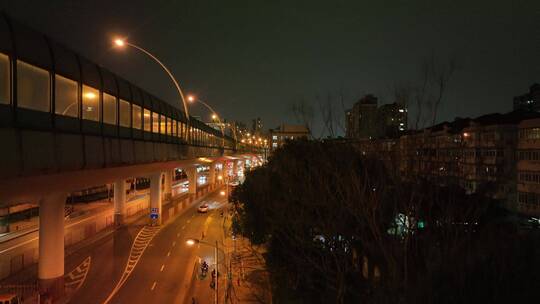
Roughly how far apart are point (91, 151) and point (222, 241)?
19392mm

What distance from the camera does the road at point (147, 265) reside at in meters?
20.1

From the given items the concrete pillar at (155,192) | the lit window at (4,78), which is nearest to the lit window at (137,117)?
the lit window at (4,78)

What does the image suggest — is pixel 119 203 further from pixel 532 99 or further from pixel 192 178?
pixel 532 99

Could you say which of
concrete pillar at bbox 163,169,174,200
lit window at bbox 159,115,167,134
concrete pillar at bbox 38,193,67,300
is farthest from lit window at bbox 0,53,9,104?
concrete pillar at bbox 163,169,174,200

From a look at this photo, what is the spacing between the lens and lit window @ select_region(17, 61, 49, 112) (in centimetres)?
1141

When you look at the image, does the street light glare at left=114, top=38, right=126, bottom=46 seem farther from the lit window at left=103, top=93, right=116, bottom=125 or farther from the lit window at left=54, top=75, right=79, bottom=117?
the lit window at left=54, top=75, right=79, bottom=117

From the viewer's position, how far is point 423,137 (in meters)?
9.46

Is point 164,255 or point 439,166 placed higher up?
point 439,166

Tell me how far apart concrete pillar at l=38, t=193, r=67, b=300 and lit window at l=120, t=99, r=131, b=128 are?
4994mm

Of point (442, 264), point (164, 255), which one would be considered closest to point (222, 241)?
point (164, 255)

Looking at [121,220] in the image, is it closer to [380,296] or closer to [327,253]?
[327,253]

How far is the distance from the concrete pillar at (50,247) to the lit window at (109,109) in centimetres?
528

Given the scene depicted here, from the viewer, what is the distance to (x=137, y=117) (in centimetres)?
2239

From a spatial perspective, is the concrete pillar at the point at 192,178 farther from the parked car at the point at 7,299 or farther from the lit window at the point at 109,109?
the parked car at the point at 7,299
